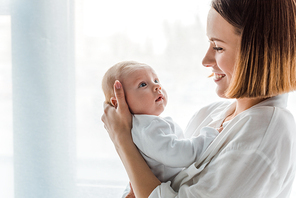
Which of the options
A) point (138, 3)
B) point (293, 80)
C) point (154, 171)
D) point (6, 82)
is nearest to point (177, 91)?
point (138, 3)

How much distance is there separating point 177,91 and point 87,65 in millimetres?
593

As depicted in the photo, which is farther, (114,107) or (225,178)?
(114,107)

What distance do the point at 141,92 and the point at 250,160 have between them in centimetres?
44

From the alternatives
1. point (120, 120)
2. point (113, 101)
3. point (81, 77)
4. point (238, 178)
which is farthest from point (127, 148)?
point (81, 77)

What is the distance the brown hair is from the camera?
73 centimetres

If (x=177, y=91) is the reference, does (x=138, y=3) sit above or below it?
above

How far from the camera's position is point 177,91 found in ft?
5.32

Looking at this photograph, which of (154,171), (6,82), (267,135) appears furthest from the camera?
(6,82)

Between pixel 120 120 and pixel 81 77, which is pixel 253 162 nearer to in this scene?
pixel 120 120

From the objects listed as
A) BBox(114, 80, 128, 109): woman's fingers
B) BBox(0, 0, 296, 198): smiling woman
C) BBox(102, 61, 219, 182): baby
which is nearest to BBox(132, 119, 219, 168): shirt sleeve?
BBox(102, 61, 219, 182): baby

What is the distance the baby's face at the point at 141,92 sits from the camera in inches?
38.4

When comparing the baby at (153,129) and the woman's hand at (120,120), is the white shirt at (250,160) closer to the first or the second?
the baby at (153,129)

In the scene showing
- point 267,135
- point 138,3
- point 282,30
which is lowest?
point 267,135

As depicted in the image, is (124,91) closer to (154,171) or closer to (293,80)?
(154,171)
